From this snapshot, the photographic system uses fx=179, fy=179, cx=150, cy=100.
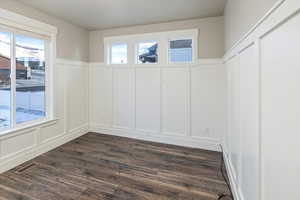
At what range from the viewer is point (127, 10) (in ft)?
10.2

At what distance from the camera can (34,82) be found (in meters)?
3.24

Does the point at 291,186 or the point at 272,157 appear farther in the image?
the point at 272,157

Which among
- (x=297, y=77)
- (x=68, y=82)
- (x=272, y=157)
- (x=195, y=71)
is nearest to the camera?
(x=297, y=77)

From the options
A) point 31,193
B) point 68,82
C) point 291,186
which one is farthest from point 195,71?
point 31,193

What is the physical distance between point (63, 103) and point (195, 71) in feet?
9.18

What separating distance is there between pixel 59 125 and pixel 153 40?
2656mm

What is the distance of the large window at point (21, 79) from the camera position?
2.73 metres

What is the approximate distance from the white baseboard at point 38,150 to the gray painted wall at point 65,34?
1655 millimetres

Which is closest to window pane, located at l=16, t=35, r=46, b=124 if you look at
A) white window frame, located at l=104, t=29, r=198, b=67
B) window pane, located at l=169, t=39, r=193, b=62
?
white window frame, located at l=104, t=29, r=198, b=67

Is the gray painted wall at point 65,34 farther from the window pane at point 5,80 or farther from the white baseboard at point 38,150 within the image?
the white baseboard at point 38,150

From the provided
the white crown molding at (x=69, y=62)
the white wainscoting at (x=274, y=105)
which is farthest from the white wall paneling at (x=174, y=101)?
the white wainscoting at (x=274, y=105)

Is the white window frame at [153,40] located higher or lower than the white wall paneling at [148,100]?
higher

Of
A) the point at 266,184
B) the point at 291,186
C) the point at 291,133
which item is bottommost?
the point at 266,184

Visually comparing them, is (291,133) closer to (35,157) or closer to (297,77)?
(297,77)
